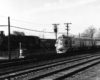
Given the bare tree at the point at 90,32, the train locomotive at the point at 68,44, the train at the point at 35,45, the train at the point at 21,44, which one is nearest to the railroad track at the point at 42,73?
the train at the point at 35,45

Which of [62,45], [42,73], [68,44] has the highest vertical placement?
[68,44]

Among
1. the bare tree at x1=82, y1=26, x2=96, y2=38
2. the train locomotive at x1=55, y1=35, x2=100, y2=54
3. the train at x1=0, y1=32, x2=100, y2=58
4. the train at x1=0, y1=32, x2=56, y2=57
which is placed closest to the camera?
the train at x1=0, y1=32, x2=100, y2=58

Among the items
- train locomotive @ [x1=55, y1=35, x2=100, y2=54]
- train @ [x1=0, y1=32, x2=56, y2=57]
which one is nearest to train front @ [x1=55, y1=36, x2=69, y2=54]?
train locomotive @ [x1=55, y1=35, x2=100, y2=54]

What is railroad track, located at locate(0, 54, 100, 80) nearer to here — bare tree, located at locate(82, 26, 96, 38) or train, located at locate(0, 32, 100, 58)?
train, located at locate(0, 32, 100, 58)

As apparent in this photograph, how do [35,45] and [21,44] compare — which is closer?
[21,44]

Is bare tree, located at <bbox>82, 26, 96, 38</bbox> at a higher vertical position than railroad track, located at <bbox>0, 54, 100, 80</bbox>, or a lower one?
higher

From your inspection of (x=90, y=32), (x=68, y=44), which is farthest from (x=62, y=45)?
(x=90, y=32)

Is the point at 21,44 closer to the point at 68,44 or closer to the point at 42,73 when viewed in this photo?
the point at 68,44

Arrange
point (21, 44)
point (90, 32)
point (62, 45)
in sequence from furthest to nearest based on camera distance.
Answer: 1. point (90, 32)
2. point (21, 44)
3. point (62, 45)

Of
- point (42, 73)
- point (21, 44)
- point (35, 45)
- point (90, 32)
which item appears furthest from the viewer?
point (90, 32)

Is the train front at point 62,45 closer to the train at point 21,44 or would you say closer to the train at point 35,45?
the train at point 35,45

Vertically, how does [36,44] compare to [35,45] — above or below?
above

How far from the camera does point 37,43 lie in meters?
33.6

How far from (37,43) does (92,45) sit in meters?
15.1
